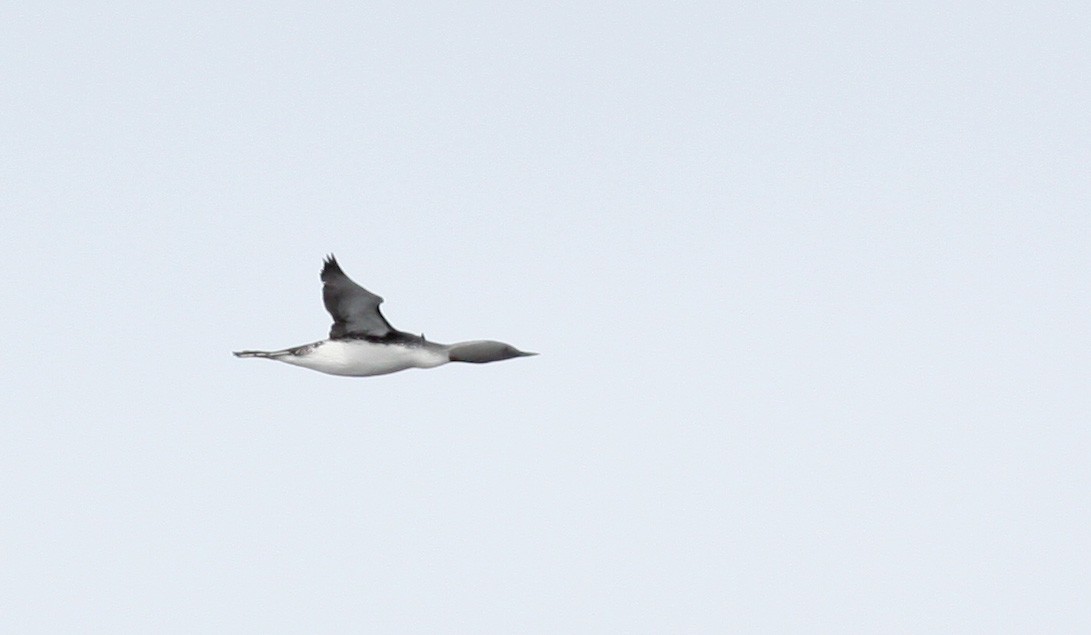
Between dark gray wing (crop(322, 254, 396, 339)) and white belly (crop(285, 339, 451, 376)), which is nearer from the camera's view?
dark gray wing (crop(322, 254, 396, 339))

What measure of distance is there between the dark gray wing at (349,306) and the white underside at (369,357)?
199 millimetres

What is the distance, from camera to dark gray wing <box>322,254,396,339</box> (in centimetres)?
2742

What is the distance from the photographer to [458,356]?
27703 millimetres

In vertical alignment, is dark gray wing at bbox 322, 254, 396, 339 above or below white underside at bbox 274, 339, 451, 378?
above

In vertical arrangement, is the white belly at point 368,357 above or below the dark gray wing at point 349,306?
below

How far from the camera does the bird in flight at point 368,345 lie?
2753 cm

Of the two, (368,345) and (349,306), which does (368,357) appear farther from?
(349,306)

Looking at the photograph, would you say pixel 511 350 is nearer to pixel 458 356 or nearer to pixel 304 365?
pixel 458 356

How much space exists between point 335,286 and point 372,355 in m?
1.32

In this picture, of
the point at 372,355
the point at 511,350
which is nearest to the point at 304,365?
the point at 372,355

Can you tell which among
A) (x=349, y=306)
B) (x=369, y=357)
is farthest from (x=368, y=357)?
(x=349, y=306)

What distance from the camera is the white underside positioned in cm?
2783

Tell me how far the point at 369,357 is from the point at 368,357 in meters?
0.02

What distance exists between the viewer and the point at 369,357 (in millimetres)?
27984
